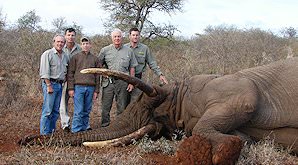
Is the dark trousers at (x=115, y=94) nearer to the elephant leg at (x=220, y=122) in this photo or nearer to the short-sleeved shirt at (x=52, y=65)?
the short-sleeved shirt at (x=52, y=65)

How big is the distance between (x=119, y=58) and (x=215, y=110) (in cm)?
278

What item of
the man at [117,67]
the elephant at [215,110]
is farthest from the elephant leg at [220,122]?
the man at [117,67]

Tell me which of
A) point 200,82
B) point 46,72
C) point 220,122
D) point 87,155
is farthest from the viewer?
point 46,72

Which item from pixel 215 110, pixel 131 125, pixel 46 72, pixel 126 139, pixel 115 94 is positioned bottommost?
pixel 126 139

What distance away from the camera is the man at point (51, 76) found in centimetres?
750

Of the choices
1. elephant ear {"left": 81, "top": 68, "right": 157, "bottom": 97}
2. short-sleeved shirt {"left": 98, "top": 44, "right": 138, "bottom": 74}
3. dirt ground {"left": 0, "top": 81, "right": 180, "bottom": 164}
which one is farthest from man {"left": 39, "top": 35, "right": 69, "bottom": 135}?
elephant ear {"left": 81, "top": 68, "right": 157, "bottom": 97}

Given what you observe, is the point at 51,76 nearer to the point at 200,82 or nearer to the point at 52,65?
the point at 52,65

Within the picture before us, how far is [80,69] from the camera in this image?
780 cm

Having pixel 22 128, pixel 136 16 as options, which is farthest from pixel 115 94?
pixel 136 16

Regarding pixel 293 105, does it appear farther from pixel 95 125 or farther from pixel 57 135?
pixel 95 125

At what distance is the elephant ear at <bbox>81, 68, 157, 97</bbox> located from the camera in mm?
5785

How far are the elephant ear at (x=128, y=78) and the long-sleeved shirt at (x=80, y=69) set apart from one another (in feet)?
5.57

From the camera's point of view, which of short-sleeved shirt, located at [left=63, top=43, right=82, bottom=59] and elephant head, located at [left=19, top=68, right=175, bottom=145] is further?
short-sleeved shirt, located at [left=63, top=43, right=82, bottom=59]

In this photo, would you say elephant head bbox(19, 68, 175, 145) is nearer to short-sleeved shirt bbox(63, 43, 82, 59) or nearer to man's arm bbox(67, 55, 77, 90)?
man's arm bbox(67, 55, 77, 90)
